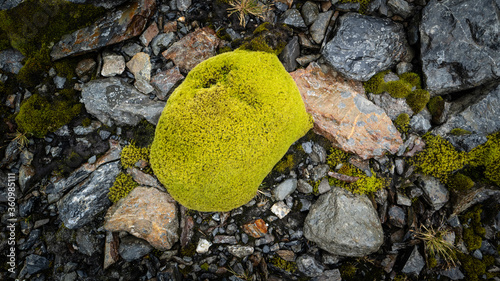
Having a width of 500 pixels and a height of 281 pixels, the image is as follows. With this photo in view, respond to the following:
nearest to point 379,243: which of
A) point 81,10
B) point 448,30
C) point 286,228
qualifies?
point 286,228

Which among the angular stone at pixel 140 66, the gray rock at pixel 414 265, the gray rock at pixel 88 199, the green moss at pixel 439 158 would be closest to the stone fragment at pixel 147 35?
the angular stone at pixel 140 66

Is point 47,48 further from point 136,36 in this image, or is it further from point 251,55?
point 251,55

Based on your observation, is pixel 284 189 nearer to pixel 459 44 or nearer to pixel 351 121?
pixel 351 121

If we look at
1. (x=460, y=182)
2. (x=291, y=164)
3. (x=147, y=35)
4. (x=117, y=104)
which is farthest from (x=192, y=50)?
(x=460, y=182)

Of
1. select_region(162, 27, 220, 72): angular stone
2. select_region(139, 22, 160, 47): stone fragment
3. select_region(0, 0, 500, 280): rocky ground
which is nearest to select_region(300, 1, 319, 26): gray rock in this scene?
select_region(0, 0, 500, 280): rocky ground

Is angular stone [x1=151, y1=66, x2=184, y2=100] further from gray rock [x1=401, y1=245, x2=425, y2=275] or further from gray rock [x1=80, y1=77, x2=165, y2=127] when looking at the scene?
gray rock [x1=401, y1=245, x2=425, y2=275]

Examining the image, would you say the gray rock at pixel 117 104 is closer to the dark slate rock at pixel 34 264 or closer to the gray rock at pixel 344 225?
the dark slate rock at pixel 34 264
